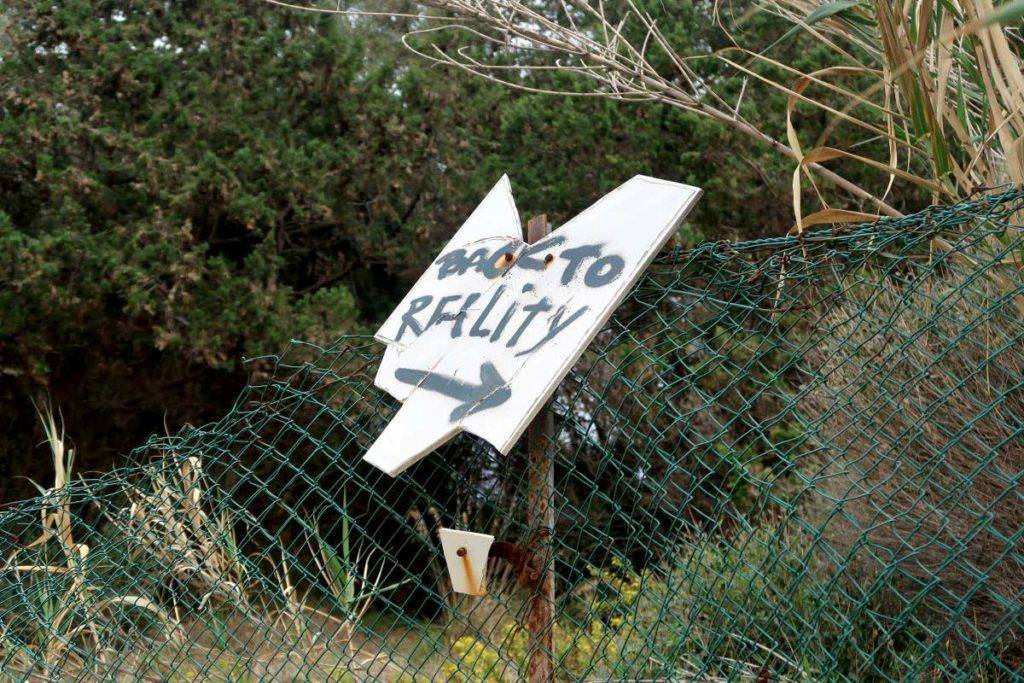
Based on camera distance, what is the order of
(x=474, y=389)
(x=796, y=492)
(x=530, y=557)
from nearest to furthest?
(x=474, y=389), (x=530, y=557), (x=796, y=492)

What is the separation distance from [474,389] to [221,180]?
503cm

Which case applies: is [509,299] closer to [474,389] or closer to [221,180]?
[474,389]

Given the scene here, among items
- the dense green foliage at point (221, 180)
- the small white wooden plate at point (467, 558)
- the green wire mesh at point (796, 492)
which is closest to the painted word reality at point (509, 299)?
the green wire mesh at point (796, 492)

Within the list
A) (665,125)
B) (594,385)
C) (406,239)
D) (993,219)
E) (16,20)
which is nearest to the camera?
(993,219)

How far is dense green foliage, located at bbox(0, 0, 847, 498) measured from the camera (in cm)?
679

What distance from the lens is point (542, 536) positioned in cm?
256

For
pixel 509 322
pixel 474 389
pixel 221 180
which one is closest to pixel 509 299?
pixel 509 322

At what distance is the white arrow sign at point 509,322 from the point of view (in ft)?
7.80

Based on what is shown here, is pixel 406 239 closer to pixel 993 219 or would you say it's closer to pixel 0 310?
pixel 0 310

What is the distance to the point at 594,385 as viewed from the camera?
20.4 ft

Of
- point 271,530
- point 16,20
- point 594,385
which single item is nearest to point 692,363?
point 594,385

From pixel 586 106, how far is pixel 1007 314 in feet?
17.6

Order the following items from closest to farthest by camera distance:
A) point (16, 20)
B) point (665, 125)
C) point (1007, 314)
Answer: point (1007, 314)
point (16, 20)
point (665, 125)

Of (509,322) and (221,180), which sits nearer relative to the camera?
(509,322)
